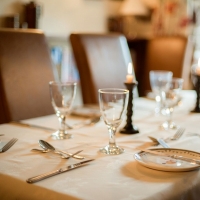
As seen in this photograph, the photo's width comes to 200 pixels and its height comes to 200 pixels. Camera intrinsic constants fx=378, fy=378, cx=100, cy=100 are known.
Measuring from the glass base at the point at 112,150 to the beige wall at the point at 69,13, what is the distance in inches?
84.8

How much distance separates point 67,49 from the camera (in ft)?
11.2

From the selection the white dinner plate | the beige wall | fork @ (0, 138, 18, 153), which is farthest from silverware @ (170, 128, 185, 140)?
the beige wall

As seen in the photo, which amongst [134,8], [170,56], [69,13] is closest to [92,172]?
[170,56]

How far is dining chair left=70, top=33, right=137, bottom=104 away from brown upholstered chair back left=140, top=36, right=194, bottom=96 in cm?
55

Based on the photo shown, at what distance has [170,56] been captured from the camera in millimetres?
2650

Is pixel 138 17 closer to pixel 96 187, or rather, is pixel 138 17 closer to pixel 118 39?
pixel 118 39

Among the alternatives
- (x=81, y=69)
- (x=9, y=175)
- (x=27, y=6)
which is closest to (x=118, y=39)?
(x=81, y=69)

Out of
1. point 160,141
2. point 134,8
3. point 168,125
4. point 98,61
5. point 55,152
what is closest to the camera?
point 55,152

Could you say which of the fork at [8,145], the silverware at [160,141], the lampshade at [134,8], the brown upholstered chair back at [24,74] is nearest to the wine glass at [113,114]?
the silverware at [160,141]

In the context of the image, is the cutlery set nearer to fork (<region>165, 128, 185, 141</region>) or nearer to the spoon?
the spoon

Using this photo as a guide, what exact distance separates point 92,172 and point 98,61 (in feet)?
4.11

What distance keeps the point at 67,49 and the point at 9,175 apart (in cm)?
273

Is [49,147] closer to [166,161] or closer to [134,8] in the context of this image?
[166,161]

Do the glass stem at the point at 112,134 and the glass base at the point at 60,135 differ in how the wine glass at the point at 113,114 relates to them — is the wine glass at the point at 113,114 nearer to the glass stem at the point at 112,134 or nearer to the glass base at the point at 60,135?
the glass stem at the point at 112,134
